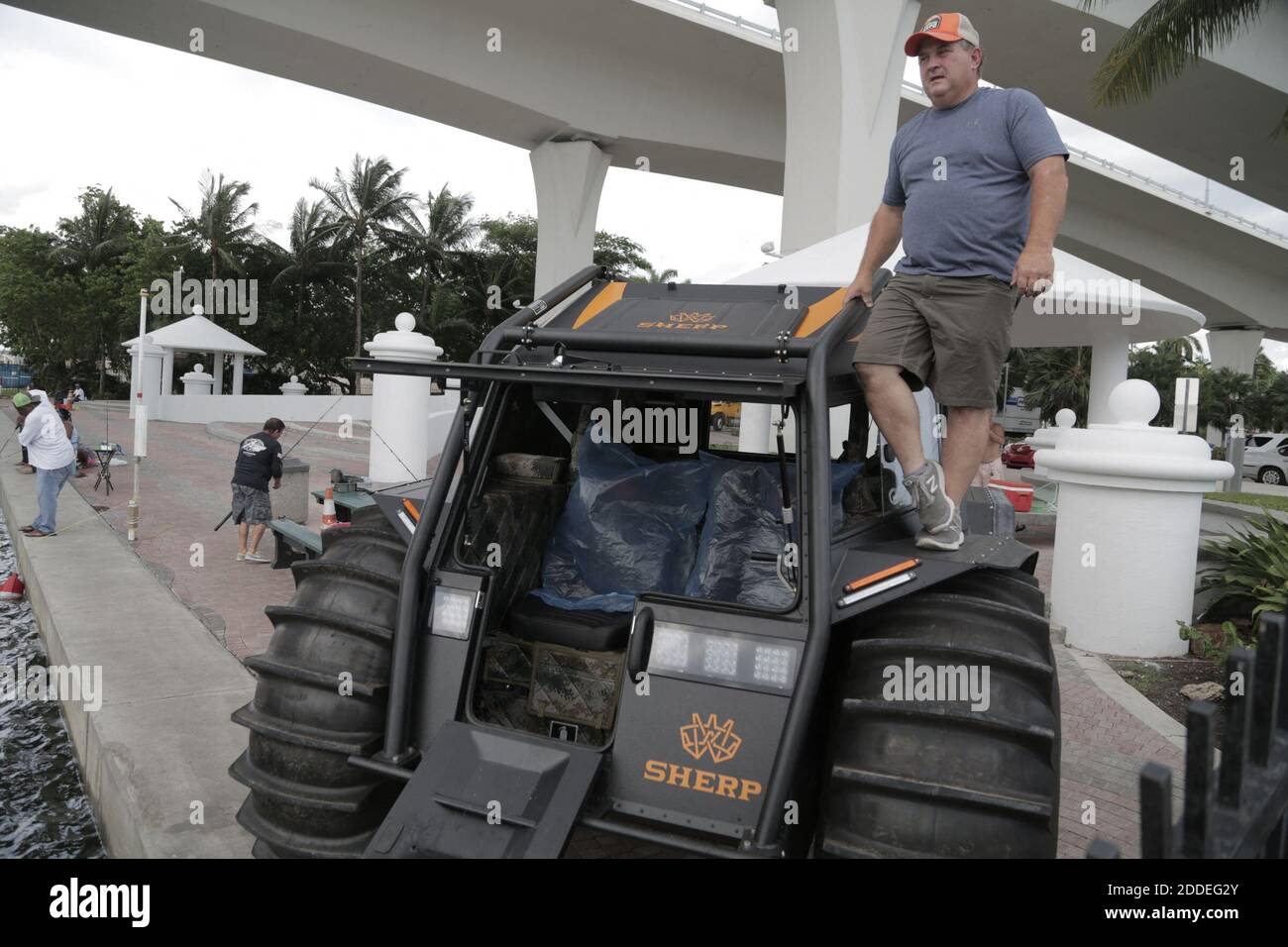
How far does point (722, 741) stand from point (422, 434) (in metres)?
12.0

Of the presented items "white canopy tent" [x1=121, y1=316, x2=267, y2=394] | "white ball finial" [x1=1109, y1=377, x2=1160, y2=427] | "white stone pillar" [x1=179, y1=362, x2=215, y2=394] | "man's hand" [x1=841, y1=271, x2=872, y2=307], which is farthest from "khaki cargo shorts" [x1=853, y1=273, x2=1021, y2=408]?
"white stone pillar" [x1=179, y1=362, x2=215, y2=394]

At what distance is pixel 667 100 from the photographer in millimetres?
21062

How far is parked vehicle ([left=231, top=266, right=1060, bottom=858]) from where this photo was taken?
248 centimetres

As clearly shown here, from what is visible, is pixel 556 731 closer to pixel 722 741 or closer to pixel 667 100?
pixel 722 741

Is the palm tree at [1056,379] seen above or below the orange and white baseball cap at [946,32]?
above

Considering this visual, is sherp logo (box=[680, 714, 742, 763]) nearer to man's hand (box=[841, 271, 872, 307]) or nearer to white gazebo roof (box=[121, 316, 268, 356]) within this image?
man's hand (box=[841, 271, 872, 307])

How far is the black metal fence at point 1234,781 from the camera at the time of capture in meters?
1.51

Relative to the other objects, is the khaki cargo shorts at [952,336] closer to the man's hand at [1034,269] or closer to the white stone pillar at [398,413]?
the man's hand at [1034,269]

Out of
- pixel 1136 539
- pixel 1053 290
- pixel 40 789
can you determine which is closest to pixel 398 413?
pixel 1053 290

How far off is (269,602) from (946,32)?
6.62 meters

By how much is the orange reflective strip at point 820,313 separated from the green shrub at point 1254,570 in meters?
4.53

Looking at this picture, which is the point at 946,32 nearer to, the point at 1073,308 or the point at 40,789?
the point at 40,789

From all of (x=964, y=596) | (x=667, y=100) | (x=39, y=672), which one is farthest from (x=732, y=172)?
(x=964, y=596)

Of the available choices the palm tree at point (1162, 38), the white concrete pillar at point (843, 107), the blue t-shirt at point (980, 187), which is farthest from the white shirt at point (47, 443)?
the palm tree at point (1162, 38)
